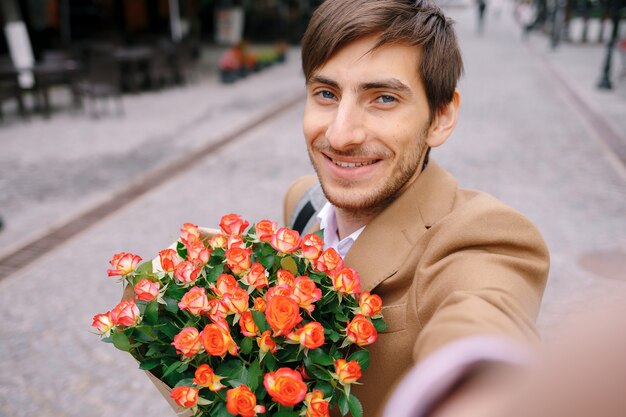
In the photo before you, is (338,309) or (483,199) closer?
(338,309)

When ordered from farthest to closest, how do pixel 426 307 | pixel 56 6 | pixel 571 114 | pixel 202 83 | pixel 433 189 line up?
pixel 56 6 < pixel 202 83 < pixel 571 114 < pixel 433 189 < pixel 426 307

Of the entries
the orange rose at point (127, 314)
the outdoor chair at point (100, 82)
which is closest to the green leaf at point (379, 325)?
the orange rose at point (127, 314)

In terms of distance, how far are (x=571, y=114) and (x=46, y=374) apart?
34.5 feet

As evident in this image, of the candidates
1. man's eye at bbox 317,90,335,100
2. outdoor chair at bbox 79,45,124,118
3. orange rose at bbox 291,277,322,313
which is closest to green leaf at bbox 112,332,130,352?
orange rose at bbox 291,277,322,313

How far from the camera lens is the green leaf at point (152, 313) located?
1.29 metres

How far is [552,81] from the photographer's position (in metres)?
14.8

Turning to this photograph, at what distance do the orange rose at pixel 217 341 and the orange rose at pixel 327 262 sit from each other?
29 centimetres

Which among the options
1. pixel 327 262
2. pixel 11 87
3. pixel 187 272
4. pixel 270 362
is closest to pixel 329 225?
pixel 327 262

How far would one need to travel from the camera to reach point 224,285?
127cm

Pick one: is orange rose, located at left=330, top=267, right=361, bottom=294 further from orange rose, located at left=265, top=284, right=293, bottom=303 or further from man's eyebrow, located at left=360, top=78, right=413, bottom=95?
man's eyebrow, located at left=360, top=78, right=413, bottom=95

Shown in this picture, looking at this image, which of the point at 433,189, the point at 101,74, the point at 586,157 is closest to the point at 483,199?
the point at 433,189

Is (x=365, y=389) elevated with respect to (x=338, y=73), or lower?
lower

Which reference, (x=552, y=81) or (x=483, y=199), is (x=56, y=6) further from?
(x=483, y=199)

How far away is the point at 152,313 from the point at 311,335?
0.42 metres
